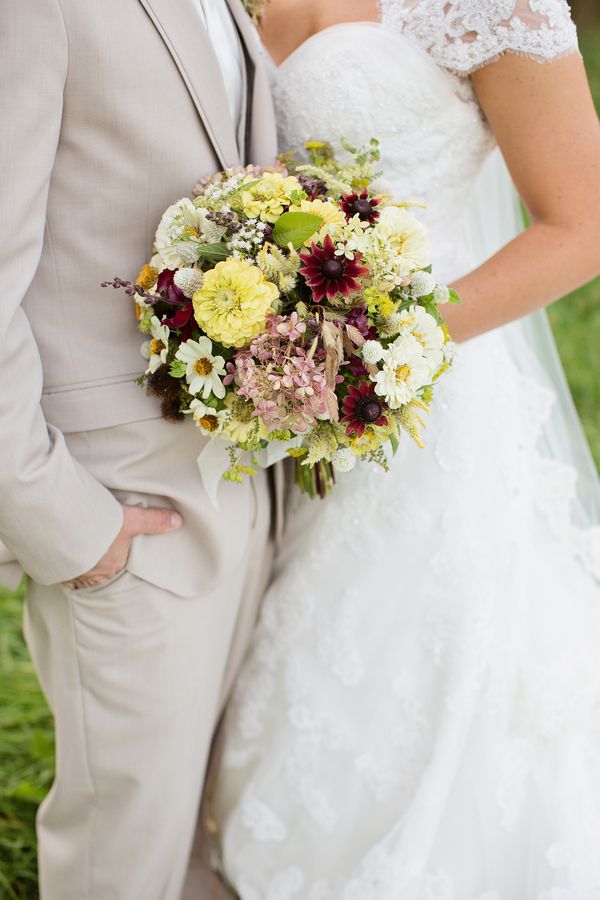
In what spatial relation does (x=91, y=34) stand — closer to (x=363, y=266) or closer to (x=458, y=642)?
(x=363, y=266)

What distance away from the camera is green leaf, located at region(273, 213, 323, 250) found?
5.24ft

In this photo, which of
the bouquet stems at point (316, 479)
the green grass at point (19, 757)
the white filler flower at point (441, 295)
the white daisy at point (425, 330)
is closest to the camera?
the white daisy at point (425, 330)

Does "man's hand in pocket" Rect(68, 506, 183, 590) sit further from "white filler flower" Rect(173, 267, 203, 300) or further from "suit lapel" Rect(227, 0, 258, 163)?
"suit lapel" Rect(227, 0, 258, 163)

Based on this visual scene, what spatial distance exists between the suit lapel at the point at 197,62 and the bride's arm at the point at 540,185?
0.58 metres

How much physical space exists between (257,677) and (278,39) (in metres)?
1.67

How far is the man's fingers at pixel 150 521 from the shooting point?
1.86 m

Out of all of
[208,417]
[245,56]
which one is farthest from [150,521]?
[245,56]

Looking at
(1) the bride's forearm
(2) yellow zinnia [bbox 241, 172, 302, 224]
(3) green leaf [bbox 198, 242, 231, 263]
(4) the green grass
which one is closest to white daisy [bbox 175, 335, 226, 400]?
(3) green leaf [bbox 198, 242, 231, 263]

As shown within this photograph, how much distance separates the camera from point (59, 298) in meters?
1.79

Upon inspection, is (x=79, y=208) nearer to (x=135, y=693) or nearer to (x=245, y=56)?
(x=245, y=56)

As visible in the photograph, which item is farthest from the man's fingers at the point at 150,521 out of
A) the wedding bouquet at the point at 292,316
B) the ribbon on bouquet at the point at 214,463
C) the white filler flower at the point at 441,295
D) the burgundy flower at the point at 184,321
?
the white filler flower at the point at 441,295

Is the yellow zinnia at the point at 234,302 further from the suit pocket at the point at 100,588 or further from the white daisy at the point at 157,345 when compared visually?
the suit pocket at the point at 100,588

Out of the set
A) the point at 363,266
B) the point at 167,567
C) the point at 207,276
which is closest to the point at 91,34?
the point at 207,276

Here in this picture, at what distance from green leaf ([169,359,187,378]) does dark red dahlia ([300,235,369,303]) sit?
0.28 metres
